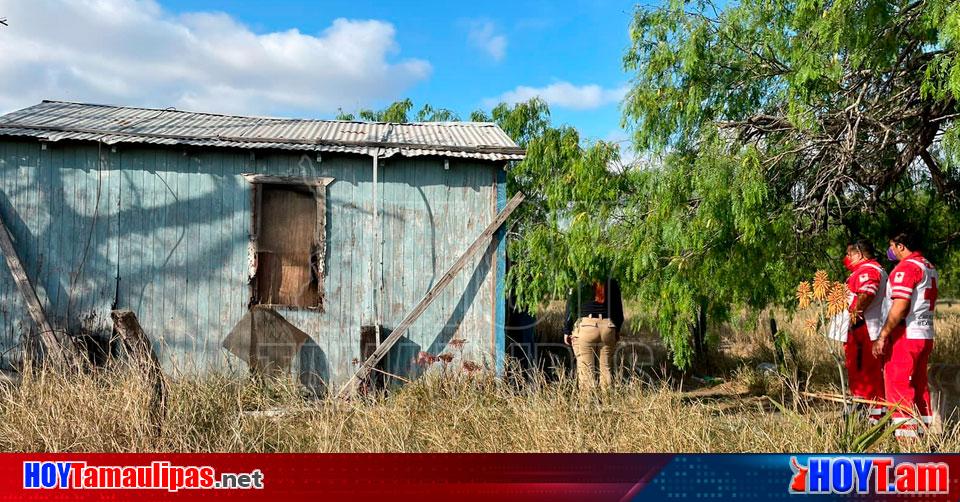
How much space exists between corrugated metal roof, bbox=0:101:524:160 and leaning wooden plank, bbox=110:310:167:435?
2.11m

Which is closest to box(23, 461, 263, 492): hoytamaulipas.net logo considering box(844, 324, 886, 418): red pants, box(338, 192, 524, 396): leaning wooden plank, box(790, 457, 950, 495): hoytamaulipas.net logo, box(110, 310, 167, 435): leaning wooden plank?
box(110, 310, 167, 435): leaning wooden plank

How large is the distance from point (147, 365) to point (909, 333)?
244 inches

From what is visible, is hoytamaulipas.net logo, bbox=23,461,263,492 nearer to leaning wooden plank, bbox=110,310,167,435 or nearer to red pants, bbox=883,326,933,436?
leaning wooden plank, bbox=110,310,167,435

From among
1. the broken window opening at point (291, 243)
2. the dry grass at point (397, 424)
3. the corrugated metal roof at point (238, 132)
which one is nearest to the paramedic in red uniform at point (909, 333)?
the dry grass at point (397, 424)

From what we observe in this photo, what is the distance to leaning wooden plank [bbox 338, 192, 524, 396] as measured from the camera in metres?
6.79

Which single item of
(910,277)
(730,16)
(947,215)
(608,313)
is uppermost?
(730,16)

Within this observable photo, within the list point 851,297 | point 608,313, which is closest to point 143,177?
point 608,313

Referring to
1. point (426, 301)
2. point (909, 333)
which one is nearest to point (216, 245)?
point (426, 301)

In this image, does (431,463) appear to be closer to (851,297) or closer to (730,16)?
(851,297)

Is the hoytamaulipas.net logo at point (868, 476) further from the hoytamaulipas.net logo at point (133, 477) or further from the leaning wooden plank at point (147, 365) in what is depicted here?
the leaning wooden plank at point (147, 365)

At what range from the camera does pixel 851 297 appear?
5621 mm

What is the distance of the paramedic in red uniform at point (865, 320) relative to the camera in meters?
5.55

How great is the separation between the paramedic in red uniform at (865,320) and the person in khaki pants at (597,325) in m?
2.16

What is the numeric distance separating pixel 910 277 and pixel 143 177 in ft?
24.4
